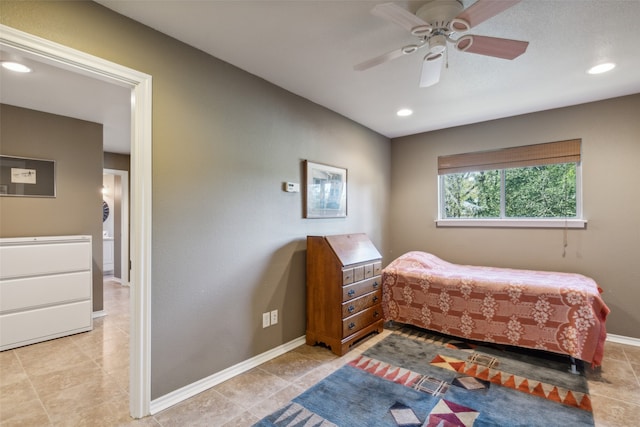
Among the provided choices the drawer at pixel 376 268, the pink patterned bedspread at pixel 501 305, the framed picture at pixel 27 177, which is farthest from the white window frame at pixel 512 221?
the framed picture at pixel 27 177

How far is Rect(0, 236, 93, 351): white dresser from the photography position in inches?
113

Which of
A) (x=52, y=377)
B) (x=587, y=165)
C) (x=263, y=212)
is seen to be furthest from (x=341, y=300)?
(x=587, y=165)

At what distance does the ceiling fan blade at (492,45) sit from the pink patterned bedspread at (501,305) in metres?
1.90

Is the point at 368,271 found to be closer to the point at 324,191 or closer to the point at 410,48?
the point at 324,191

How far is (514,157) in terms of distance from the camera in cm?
357

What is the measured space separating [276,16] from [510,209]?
133 inches

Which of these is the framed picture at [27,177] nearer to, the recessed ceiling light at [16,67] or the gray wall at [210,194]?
the recessed ceiling light at [16,67]

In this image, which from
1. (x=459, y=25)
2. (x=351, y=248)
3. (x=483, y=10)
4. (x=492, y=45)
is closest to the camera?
(x=483, y=10)

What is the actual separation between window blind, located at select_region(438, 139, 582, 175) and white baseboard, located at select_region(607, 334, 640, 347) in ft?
5.86

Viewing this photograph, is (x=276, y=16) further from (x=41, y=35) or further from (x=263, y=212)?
(x=263, y=212)

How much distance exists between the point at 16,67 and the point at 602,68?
14.9 feet

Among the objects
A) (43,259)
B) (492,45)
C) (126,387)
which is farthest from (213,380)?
(492,45)

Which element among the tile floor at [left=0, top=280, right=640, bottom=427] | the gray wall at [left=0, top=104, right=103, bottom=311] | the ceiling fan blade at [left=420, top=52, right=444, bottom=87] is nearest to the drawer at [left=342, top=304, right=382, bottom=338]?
the tile floor at [left=0, top=280, right=640, bottom=427]

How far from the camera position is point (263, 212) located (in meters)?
2.63
